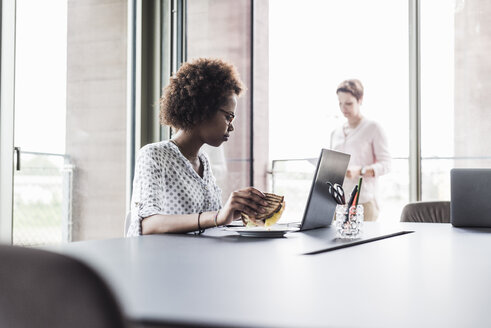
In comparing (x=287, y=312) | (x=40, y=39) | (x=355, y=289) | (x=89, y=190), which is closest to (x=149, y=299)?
(x=287, y=312)

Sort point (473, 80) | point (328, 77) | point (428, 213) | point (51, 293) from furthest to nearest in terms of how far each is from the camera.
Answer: point (328, 77) → point (473, 80) → point (428, 213) → point (51, 293)

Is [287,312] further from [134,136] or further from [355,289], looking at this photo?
[134,136]

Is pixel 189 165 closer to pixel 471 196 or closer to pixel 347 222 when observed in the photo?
pixel 347 222

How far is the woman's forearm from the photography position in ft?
5.63

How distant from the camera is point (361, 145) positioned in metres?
3.64

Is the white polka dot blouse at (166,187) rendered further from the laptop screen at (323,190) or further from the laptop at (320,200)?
the laptop screen at (323,190)

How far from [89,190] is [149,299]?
9.12 feet

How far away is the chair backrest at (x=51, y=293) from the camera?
0.42m

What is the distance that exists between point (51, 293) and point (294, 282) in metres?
0.53

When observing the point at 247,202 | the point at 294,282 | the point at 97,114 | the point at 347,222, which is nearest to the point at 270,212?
the point at 247,202

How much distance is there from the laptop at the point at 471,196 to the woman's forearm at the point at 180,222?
3.11ft

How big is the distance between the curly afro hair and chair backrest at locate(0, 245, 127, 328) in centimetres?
182

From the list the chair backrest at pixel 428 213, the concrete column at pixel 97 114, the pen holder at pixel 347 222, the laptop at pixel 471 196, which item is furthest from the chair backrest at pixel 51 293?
the concrete column at pixel 97 114

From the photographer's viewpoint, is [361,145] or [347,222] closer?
[347,222]
